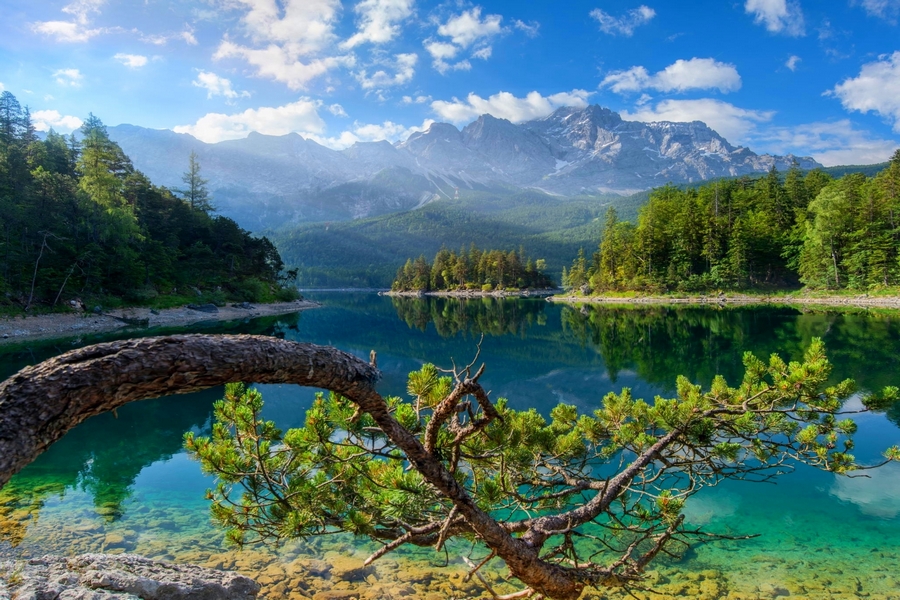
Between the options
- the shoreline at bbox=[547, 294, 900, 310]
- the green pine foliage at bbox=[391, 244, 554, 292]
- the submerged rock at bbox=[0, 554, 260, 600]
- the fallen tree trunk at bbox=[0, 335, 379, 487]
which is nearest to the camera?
the fallen tree trunk at bbox=[0, 335, 379, 487]

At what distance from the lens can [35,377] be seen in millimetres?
1368

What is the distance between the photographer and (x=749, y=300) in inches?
2163

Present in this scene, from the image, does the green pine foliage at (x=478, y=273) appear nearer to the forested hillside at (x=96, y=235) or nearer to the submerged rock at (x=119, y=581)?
the forested hillside at (x=96, y=235)

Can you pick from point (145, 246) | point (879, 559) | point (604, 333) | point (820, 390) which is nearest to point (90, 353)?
point (820, 390)

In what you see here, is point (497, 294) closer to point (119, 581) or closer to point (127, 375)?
point (119, 581)

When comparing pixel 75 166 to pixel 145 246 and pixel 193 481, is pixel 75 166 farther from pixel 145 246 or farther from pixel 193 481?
pixel 193 481

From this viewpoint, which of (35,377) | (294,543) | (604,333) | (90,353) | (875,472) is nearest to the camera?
(35,377)

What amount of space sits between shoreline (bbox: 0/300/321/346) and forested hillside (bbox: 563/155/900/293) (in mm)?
56588

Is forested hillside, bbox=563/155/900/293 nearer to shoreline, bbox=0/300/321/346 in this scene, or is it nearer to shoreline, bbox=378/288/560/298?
shoreline, bbox=378/288/560/298

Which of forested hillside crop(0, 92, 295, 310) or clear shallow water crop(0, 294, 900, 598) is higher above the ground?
forested hillside crop(0, 92, 295, 310)

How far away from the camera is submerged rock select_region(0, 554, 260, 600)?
300cm

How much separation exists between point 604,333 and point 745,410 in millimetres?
28529

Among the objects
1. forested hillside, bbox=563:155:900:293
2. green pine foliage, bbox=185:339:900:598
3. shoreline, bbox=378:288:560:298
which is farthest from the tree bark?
shoreline, bbox=378:288:560:298

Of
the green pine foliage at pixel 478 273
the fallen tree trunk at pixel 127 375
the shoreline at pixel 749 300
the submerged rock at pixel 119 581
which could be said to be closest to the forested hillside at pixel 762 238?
the shoreline at pixel 749 300
